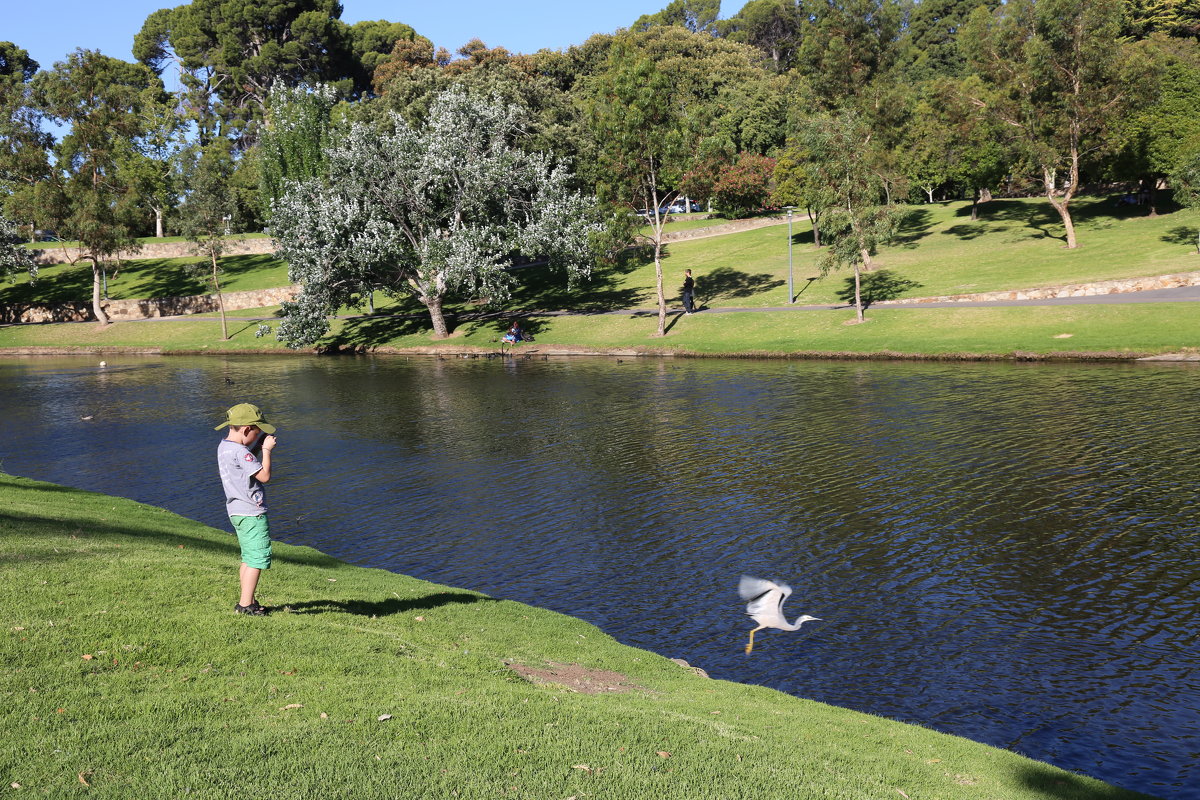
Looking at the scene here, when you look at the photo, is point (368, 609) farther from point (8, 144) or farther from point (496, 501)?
point (8, 144)

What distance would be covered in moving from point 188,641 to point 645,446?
823 inches

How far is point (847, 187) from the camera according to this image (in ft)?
162

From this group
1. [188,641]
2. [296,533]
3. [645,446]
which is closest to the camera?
[188,641]

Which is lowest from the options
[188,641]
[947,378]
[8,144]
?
[947,378]

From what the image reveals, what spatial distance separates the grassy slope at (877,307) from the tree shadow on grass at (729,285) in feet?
0.58

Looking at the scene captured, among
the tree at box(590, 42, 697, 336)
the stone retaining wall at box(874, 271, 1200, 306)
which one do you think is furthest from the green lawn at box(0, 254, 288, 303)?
the stone retaining wall at box(874, 271, 1200, 306)

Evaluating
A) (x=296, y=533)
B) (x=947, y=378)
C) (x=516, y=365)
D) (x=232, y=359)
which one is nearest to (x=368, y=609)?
(x=296, y=533)

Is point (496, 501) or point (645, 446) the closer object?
point (496, 501)

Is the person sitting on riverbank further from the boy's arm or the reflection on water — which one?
the boy's arm

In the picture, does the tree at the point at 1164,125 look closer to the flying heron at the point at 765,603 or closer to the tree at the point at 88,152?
the flying heron at the point at 765,603

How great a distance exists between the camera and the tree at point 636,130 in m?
51.1

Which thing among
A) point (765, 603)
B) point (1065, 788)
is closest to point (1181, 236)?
point (765, 603)

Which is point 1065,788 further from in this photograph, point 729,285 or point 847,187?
point 729,285

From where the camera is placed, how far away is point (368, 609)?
46.9 ft
